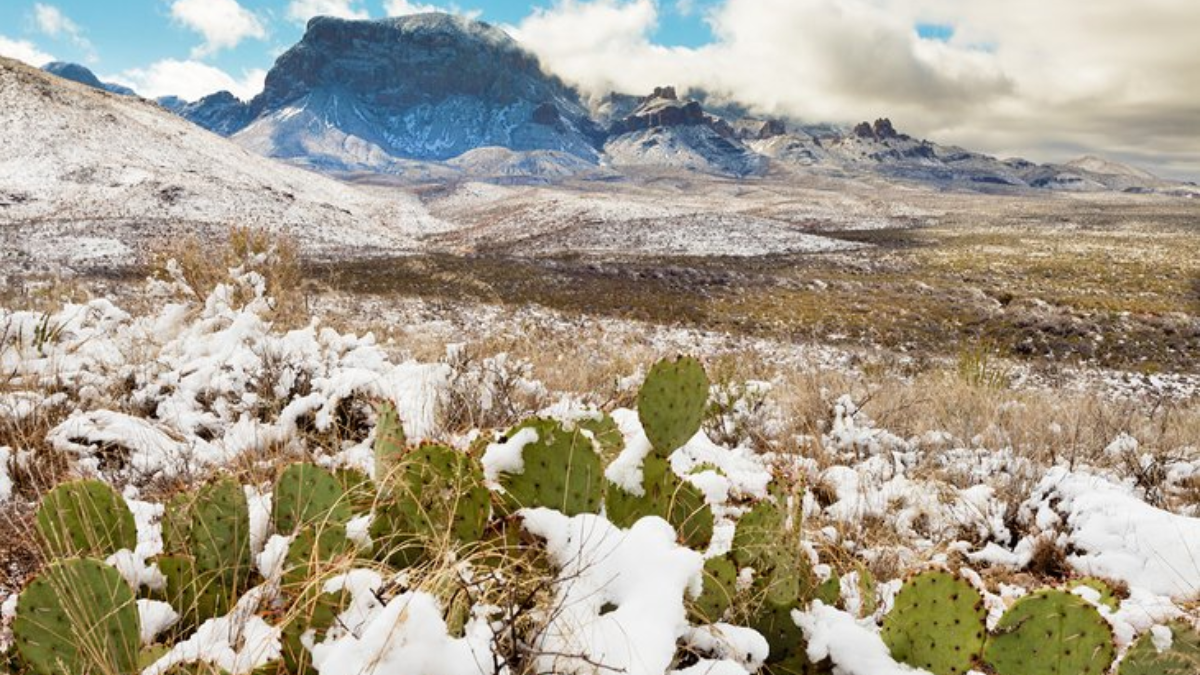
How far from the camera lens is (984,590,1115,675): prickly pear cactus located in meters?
1.63

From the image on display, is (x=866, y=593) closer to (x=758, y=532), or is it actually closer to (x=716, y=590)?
(x=758, y=532)

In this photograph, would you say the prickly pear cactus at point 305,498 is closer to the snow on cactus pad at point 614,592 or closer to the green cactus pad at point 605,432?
the snow on cactus pad at point 614,592

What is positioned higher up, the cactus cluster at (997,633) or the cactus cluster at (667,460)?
the cactus cluster at (667,460)

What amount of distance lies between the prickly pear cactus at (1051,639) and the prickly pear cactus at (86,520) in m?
2.54

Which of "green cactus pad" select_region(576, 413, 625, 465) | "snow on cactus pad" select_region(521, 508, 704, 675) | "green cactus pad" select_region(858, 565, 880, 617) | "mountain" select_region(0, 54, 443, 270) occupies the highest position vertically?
"mountain" select_region(0, 54, 443, 270)

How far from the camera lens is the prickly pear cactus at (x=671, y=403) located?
230 cm

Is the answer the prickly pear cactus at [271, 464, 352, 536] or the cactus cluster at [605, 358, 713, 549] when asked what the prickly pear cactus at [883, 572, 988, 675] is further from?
the prickly pear cactus at [271, 464, 352, 536]

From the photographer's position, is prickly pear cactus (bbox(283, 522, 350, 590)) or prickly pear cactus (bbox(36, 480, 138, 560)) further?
prickly pear cactus (bbox(36, 480, 138, 560))

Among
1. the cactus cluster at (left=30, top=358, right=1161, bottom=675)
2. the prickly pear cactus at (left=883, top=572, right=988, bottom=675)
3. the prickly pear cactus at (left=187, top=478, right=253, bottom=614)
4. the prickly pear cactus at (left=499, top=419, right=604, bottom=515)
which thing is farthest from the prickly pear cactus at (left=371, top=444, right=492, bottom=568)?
the prickly pear cactus at (left=883, top=572, right=988, bottom=675)

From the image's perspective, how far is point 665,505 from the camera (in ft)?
6.86

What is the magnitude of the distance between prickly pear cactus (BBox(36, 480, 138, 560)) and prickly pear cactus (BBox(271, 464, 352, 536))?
44 cm

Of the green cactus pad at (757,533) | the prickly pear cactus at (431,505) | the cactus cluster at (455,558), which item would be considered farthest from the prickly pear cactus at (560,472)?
the green cactus pad at (757,533)

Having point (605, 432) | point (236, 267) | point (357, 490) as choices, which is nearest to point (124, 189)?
point (236, 267)

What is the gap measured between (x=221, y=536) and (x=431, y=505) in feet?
2.16
